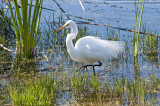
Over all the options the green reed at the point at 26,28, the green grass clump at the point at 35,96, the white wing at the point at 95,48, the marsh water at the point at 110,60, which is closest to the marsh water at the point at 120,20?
the marsh water at the point at 110,60

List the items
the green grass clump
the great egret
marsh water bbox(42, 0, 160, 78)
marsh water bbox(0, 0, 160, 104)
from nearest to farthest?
the green grass clump, the great egret, marsh water bbox(0, 0, 160, 104), marsh water bbox(42, 0, 160, 78)

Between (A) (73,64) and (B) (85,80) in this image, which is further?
(A) (73,64)

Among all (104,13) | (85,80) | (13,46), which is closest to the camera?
(85,80)

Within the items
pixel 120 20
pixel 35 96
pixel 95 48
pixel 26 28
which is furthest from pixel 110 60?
pixel 120 20

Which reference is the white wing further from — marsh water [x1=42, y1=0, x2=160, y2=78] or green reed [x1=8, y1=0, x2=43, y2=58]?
green reed [x1=8, y1=0, x2=43, y2=58]

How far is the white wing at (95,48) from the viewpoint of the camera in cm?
608

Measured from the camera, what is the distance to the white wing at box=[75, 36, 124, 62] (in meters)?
6.08

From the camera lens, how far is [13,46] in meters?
7.79

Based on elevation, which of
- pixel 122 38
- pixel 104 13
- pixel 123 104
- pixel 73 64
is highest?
pixel 104 13

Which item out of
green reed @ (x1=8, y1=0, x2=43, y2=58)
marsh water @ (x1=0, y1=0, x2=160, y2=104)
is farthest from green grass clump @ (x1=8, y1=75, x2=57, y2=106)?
green reed @ (x1=8, y1=0, x2=43, y2=58)

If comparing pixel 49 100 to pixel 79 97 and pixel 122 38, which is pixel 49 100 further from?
pixel 122 38

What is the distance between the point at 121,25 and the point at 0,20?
13.6ft

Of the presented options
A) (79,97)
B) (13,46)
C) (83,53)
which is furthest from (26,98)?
(13,46)

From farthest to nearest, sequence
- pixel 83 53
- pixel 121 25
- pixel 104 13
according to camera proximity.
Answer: pixel 104 13, pixel 121 25, pixel 83 53
